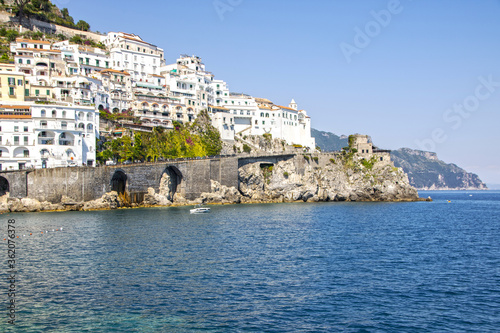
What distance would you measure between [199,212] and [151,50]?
70.3 meters

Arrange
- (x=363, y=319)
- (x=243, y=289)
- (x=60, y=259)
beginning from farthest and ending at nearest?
(x=60, y=259)
(x=243, y=289)
(x=363, y=319)

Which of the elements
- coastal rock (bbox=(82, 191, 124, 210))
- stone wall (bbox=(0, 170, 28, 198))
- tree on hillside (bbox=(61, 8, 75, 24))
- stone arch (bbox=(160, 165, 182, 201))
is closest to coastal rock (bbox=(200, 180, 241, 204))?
stone arch (bbox=(160, 165, 182, 201))

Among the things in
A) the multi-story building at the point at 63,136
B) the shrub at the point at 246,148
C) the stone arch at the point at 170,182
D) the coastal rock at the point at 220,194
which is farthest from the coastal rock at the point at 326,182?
the multi-story building at the point at 63,136

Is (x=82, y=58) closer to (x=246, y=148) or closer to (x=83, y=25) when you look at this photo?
(x=83, y=25)

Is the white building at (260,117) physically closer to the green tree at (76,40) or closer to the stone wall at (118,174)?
the stone wall at (118,174)

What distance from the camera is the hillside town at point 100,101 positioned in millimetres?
78375

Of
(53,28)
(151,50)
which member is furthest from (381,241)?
(53,28)

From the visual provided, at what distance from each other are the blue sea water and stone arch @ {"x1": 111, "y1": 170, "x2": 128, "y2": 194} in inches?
996

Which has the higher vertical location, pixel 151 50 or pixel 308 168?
pixel 151 50

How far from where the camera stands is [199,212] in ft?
238

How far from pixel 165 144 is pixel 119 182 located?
49.2 ft

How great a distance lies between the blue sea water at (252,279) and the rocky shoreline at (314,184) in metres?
38.6

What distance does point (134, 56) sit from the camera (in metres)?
120

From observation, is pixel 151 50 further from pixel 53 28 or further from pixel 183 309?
pixel 183 309
